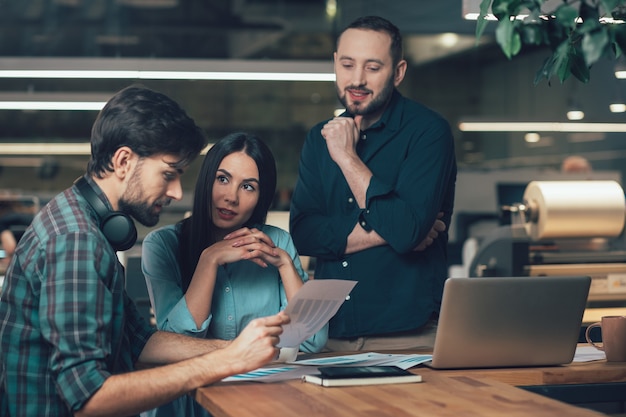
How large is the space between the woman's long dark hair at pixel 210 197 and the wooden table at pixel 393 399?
578 mm

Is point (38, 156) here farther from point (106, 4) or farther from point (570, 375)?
point (570, 375)

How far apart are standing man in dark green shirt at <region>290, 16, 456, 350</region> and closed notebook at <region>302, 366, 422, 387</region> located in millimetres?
506

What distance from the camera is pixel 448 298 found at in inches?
82.0

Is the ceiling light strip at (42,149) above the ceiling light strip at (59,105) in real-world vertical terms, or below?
below

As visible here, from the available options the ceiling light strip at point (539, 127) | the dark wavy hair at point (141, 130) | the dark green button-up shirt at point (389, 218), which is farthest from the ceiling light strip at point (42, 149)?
the dark wavy hair at point (141, 130)

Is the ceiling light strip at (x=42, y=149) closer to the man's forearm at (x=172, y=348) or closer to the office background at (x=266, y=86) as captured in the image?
the office background at (x=266, y=86)

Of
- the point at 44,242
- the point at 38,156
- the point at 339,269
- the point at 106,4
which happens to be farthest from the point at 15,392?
the point at 38,156

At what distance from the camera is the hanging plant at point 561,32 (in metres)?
1.54

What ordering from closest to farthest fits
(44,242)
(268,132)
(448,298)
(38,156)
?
(44,242) < (448,298) < (38,156) < (268,132)

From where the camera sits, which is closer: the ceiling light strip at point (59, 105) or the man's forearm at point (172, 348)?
the man's forearm at point (172, 348)

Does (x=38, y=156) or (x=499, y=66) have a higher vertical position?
(x=499, y=66)

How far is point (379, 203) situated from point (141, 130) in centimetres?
81

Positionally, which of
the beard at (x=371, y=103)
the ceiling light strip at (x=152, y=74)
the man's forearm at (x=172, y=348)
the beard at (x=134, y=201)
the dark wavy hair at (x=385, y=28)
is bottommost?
the man's forearm at (x=172, y=348)

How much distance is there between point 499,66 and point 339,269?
11.3 metres
